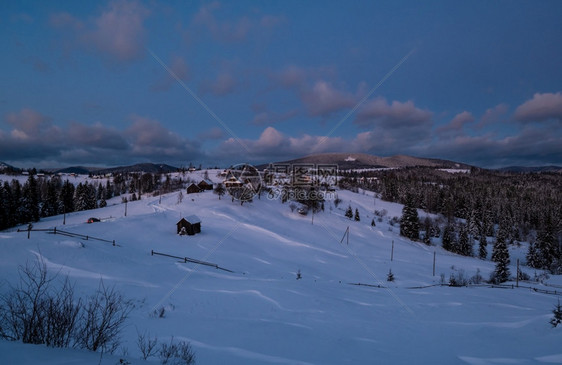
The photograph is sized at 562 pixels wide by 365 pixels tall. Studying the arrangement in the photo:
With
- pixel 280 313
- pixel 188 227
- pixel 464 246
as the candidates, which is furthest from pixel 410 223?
pixel 280 313

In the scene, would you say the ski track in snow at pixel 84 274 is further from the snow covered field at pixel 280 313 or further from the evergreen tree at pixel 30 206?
the evergreen tree at pixel 30 206

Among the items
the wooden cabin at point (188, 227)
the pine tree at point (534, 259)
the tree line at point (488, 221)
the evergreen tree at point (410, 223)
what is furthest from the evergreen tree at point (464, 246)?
the wooden cabin at point (188, 227)

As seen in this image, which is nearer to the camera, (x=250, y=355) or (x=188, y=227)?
(x=250, y=355)

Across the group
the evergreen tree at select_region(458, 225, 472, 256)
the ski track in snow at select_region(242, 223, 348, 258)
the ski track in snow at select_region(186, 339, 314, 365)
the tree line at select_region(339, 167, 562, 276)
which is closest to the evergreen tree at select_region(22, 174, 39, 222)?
the ski track in snow at select_region(242, 223, 348, 258)

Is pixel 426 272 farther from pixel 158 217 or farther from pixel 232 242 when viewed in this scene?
pixel 158 217

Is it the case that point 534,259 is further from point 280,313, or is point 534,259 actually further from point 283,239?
point 280,313

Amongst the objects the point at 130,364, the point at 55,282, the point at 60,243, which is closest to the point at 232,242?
the point at 60,243

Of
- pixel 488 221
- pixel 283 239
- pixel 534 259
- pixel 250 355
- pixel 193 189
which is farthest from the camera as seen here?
pixel 488 221

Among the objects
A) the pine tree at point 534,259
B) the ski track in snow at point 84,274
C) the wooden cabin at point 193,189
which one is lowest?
the pine tree at point 534,259

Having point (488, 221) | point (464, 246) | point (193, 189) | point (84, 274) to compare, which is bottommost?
point (464, 246)
